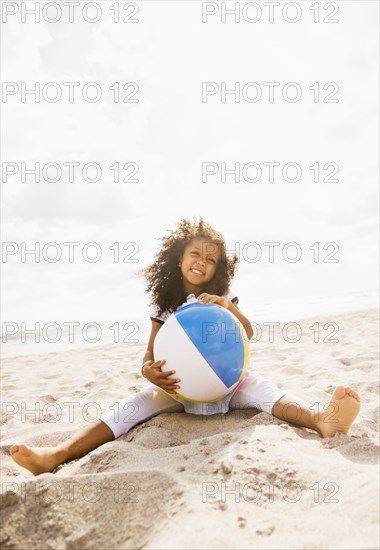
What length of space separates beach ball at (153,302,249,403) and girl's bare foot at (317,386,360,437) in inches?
23.5

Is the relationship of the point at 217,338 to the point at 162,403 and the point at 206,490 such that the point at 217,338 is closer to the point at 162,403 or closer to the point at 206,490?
the point at 162,403

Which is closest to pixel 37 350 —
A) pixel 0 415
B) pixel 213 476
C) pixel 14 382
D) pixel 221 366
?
pixel 14 382

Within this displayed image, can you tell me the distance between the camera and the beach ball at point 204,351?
115 inches

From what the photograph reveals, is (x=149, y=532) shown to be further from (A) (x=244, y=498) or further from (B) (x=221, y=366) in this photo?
(B) (x=221, y=366)

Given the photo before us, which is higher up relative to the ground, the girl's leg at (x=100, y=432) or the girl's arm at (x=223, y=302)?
the girl's arm at (x=223, y=302)

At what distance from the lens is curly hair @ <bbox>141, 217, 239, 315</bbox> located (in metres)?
3.92

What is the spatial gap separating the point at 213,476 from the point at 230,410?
4.06ft

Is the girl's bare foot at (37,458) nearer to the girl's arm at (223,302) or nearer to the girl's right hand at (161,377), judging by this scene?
the girl's right hand at (161,377)

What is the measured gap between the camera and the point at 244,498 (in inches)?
75.0

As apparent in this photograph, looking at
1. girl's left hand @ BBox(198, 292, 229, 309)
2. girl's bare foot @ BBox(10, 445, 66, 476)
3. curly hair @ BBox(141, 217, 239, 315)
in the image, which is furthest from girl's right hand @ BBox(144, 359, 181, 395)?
curly hair @ BBox(141, 217, 239, 315)

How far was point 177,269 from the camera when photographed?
4090 millimetres

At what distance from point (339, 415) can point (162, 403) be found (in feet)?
4.00

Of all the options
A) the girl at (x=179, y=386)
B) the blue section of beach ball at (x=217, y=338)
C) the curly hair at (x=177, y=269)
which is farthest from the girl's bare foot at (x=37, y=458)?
the curly hair at (x=177, y=269)

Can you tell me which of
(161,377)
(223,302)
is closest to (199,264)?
(223,302)
